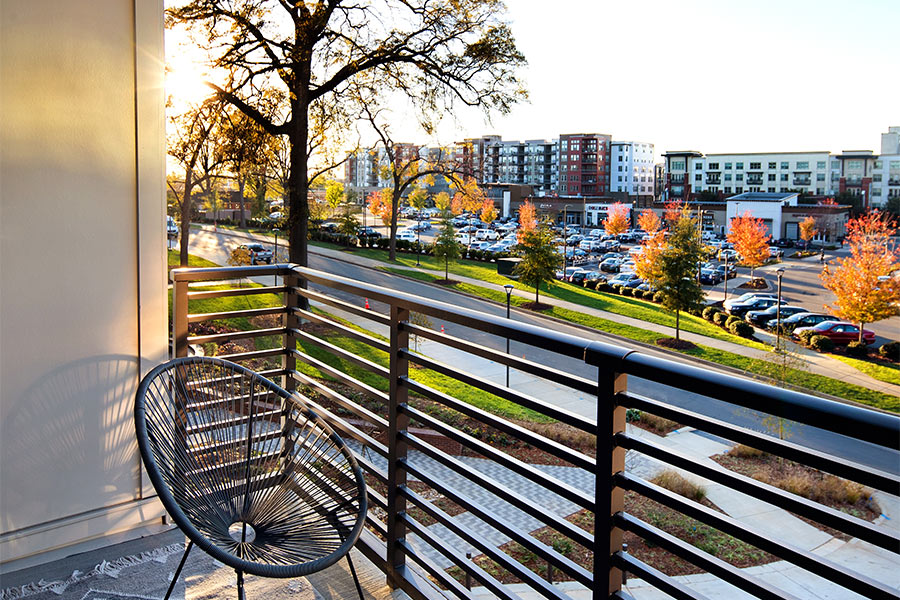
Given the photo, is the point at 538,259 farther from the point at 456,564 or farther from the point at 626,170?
the point at 626,170

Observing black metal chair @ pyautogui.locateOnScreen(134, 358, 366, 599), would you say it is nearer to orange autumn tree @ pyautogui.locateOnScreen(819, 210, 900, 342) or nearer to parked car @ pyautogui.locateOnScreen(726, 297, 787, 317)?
orange autumn tree @ pyautogui.locateOnScreen(819, 210, 900, 342)

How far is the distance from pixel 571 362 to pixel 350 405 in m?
17.6

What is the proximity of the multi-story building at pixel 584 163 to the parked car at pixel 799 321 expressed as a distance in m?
57.2

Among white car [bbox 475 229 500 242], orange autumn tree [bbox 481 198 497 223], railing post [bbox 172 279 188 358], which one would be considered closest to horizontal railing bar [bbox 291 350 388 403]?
railing post [bbox 172 279 188 358]

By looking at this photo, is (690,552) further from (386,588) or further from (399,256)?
(399,256)

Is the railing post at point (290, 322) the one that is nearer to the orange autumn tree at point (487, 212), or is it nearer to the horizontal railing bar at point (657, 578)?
the horizontal railing bar at point (657, 578)

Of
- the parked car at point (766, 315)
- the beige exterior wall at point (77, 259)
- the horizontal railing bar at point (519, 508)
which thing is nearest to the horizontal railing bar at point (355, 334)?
the horizontal railing bar at point (519, 508)

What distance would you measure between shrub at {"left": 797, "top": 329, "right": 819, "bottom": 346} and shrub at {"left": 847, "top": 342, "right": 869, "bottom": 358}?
4.11 feet

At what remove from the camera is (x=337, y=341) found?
696 inches

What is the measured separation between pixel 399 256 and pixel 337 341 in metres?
22.7

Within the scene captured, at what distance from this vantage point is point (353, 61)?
1738 centimetres

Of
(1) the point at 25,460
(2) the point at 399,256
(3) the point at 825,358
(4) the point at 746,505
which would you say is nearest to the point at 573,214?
(2) the point at 399,256

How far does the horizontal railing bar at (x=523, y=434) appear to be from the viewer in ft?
4.18

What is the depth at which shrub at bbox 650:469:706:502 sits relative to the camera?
1002 centimetres
